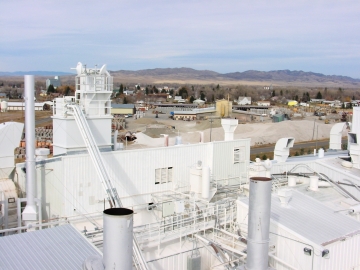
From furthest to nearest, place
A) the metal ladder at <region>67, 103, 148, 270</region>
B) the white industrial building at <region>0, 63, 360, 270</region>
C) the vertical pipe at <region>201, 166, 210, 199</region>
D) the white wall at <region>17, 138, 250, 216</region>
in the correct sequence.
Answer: the vertical pipe at <region>201, 166, 210, 199</region> → the white wall at <region>17, 138, 250, 216</region> → the metal ladder at <region>67, 103, 148, 270</region> → the white industrial building at <region>0, 63, 360, 270</region>

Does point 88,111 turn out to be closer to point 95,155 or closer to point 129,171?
point 129,171

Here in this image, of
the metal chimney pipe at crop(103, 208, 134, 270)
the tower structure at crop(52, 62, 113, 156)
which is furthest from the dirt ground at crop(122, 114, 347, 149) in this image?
the metal chimney pipe at crop(103, 208, 134, 270)

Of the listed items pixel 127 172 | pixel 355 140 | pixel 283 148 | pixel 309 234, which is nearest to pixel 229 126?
pixel 283 148

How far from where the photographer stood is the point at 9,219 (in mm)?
17703

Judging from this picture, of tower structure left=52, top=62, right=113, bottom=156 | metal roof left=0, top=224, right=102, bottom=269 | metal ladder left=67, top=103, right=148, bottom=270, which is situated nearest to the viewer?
metal roof left=0, top=224, right=102, bottom=269

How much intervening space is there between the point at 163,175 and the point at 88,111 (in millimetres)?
4823

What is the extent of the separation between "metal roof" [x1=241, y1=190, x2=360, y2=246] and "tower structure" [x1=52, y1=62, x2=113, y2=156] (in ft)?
24.9

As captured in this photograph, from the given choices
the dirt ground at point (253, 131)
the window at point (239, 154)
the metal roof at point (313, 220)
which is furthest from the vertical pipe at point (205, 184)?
the dirt ground at point (253, 131)

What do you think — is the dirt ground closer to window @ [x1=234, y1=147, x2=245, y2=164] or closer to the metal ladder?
window @ [x1=234, y1=147, x2=245, y2=164]

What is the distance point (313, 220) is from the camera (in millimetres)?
16516

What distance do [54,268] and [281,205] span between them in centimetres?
975

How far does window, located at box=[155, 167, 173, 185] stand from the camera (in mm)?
20484

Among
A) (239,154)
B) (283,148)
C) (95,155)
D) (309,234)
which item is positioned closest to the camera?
(309,234)

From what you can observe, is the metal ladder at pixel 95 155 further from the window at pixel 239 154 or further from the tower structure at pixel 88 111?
the window at pixel 239 154
